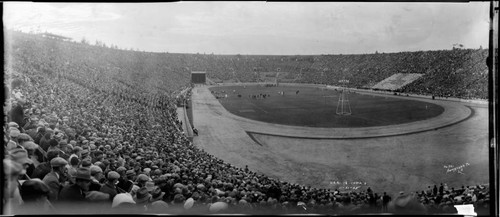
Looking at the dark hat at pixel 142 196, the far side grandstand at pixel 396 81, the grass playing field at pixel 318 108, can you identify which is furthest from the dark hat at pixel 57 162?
the far side grandstand at pixel 396 81

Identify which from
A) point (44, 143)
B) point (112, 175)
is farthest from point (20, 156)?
point (112, 175)

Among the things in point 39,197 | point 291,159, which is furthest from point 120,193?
point 291,159

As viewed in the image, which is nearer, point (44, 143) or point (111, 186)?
point (111, 186)

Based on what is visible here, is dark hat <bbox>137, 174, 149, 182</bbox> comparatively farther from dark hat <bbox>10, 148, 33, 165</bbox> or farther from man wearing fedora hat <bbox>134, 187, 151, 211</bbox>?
dark hat <bbox>10, 148, 33, 165</bbox>

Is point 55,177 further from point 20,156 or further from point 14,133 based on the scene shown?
point 14,133

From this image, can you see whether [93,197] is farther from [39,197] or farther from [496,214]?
[496,214]

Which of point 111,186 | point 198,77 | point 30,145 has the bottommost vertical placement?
point 111,186

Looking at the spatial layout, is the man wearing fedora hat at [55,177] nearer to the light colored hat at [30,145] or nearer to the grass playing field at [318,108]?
the light colored hat at [30,145]
